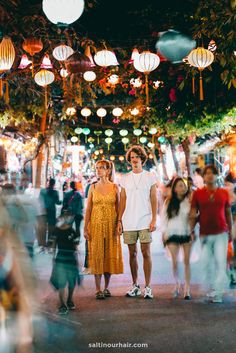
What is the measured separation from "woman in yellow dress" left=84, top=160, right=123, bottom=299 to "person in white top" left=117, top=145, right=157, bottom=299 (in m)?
0.14

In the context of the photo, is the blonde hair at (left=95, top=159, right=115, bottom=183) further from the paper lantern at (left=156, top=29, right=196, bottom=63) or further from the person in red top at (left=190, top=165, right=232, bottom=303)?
the paper lantern at (left=156, top=29, right=196, bottom=63)

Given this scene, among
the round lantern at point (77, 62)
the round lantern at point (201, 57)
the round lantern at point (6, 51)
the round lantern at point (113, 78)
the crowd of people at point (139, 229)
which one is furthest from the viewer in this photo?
the round lantern at point (113, 78)

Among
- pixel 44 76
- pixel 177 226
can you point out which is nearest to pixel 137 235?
pixel 177 226

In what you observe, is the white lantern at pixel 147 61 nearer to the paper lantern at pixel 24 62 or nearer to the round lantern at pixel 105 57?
the round lantern at pixel 105 57

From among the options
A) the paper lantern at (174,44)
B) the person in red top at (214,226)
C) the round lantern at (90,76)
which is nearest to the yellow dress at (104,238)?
the person in red top at (214,226)

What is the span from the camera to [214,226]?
23.2 ft

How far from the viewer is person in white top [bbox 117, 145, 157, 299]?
24.7ft

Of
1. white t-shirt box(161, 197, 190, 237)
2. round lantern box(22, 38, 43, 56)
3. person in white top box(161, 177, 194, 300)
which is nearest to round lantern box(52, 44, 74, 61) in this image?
round lantern box(22, 38, 43, 56)

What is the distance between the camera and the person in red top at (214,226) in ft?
23.1

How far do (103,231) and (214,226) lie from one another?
1.62m

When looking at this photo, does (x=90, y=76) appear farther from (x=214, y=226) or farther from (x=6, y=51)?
(x=214, y=226)

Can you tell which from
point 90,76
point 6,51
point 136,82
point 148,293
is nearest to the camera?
point 148,293

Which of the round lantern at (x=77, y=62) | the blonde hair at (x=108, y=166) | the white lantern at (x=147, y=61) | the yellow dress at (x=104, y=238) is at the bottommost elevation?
the yellow dress at (x=104, y=238)

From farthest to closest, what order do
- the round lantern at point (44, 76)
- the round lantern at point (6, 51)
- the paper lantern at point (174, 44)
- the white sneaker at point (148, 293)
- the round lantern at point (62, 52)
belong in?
the round lantern at point (44, 76) → the round lantern at point (62, 52) → the round lantern at point (6, 51) → the paper lantern at point (174, 44) → the white sneaker at point (148, 293)
